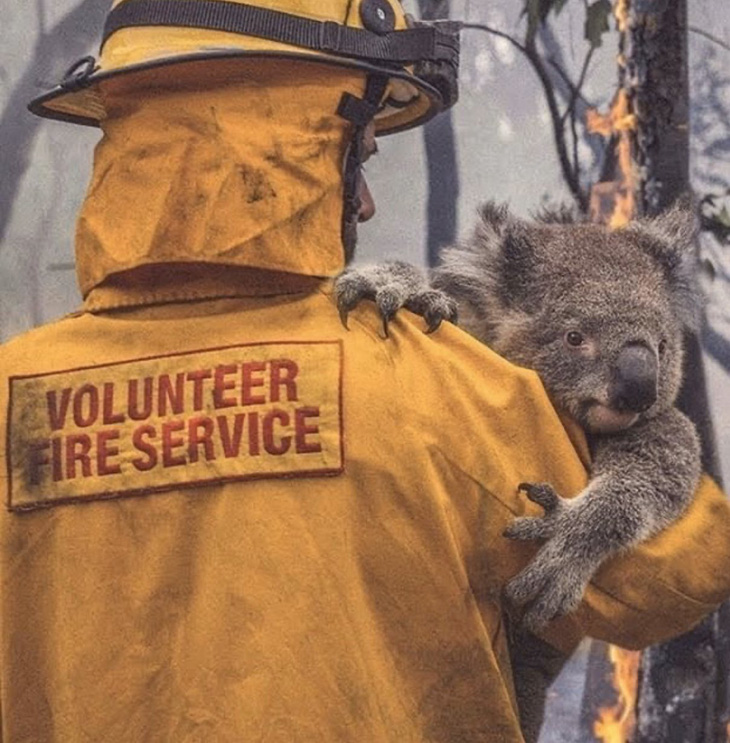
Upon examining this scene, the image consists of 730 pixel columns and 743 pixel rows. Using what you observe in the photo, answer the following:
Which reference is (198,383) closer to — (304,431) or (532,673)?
(304,431)

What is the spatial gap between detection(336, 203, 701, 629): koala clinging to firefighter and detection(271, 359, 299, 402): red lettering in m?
0.08

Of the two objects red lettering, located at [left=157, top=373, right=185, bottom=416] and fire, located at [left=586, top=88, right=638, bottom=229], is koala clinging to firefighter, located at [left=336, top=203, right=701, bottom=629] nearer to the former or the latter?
red lettering, located at [left=157, top=373, right=185, bottom=416]

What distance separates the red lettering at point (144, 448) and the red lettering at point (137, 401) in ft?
0.05

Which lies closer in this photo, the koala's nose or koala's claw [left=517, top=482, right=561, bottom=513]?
koala's claw [left=517, top=482, right=561, bottom=513]

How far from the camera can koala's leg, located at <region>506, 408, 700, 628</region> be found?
138 centimetres

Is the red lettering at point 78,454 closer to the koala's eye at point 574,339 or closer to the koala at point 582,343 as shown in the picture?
the koala at point 582,343

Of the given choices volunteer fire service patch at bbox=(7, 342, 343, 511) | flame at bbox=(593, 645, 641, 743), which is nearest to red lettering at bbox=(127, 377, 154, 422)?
volunteer fire service patch at bbox=(7, 342, 343, 511)

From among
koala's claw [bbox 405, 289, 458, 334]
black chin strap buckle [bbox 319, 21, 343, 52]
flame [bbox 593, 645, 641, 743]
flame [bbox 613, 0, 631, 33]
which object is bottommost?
flame [bbox 593, 645, 641, 743]

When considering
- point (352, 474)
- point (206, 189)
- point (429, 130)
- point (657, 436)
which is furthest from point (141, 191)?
point (429, 130)

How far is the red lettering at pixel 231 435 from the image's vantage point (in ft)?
4.45

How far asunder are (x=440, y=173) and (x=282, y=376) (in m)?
1.59

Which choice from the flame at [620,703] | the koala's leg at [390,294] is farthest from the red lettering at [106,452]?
the flame at [620,703]

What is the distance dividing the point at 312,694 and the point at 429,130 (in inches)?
70.3

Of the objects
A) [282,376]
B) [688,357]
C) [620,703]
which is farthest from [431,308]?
[620,703]
